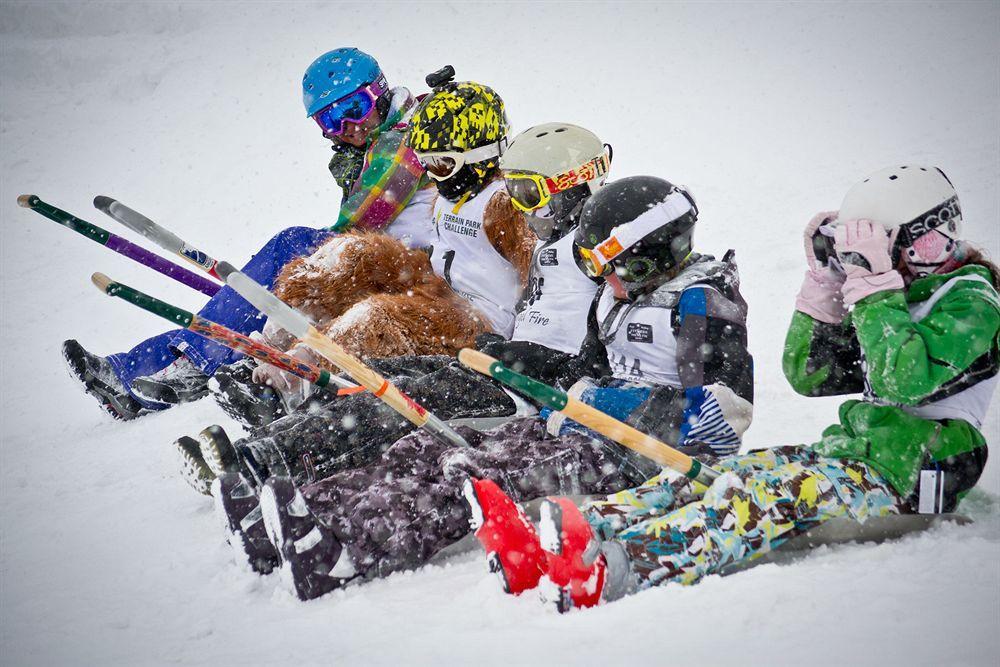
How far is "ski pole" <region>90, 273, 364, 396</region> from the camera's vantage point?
117 inches

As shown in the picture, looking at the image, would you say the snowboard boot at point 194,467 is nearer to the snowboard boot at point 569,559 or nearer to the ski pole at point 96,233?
the ski pole at point 96,233

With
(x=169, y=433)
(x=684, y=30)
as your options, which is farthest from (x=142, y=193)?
(x=684, y=30)

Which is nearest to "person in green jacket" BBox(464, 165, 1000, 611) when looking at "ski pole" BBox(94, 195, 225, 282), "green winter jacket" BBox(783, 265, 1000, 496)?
"green winter jacket" BBox(783, 265, 1000, 496)

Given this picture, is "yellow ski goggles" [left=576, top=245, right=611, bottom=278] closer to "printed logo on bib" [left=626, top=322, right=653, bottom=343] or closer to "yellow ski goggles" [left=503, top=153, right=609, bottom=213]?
"printed logo on bib" [left=626, top=322, right=653, bottom=343]

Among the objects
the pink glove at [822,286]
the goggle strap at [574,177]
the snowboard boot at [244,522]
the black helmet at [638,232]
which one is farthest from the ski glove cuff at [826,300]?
the snowboard boot at [244,522]

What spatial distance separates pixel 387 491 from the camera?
3.00 m

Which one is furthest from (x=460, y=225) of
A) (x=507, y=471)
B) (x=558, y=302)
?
(x=507, y=471)

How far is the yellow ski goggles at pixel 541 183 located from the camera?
3.63 meters

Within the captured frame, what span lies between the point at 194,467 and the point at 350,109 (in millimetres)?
2183

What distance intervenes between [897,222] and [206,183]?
324 inches

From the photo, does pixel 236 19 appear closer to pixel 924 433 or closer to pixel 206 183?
pixel 206 183

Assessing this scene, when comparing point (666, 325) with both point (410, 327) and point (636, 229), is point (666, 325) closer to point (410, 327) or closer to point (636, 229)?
point (636, 229)

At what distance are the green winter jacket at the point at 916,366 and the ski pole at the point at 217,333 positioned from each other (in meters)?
1.88

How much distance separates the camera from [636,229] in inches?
123
